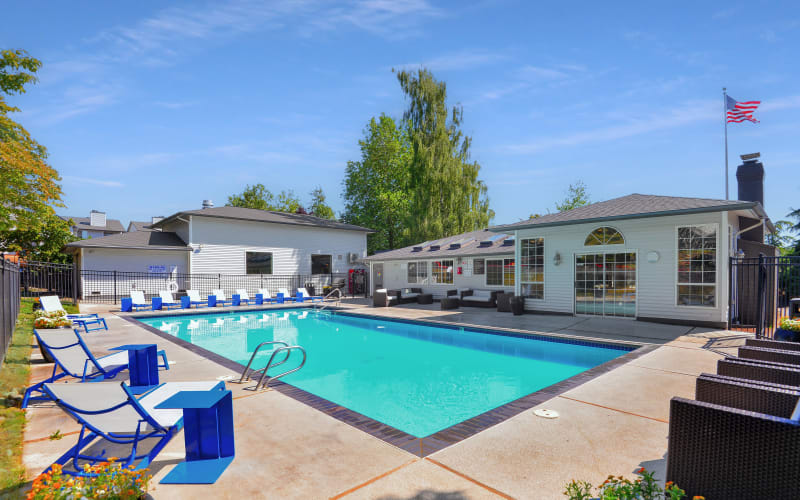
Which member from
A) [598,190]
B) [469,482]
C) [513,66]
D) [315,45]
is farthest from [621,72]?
[598,190]

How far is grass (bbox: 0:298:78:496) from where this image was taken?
9.00ft

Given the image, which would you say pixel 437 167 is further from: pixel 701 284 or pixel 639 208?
pixel 701 284

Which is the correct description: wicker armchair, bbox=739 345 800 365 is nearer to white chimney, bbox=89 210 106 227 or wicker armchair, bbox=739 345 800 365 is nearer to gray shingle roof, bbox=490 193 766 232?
gray shingle roof, bbox=490 193 766 232

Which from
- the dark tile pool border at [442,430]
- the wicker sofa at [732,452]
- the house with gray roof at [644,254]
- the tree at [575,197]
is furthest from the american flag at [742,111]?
the tree at [575,197]

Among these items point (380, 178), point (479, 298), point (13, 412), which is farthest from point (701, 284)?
point (380, 178)

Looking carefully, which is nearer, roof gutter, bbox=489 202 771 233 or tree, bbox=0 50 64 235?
roof gutter, bbox=489 202 771 233

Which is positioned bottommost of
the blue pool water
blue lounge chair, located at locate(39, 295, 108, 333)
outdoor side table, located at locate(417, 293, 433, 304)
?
the blue pool water

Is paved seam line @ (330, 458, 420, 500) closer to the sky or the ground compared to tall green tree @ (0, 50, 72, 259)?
closer to the ground

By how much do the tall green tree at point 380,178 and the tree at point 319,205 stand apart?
1122 centimetres

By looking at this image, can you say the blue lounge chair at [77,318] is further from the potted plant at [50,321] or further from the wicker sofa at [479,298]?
the wicker sofa at [479,298]

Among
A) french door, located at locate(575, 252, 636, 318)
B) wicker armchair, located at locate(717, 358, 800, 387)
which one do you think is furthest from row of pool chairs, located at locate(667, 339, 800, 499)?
french door, located at locate(575, 252, 636, 318)

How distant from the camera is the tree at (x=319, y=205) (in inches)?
1834

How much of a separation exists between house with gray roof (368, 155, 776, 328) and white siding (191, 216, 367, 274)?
488 inches

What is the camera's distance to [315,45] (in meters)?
12.2
